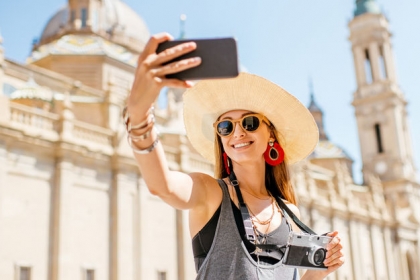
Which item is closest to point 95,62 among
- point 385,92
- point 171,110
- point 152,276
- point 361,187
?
point 171,110

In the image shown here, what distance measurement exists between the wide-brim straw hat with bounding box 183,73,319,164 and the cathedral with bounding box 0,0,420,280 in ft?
45.7

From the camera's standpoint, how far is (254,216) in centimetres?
266

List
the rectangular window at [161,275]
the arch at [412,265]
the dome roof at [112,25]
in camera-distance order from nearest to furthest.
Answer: the rectangular window at [161,275], the dome roof at [112,25], the arch at [412,265]

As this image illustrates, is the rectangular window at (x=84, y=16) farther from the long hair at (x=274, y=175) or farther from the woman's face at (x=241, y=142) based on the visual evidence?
the woman's face at (x=241, y=142)

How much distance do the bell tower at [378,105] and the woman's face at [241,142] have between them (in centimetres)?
4451

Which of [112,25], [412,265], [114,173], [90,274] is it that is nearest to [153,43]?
[90,274]

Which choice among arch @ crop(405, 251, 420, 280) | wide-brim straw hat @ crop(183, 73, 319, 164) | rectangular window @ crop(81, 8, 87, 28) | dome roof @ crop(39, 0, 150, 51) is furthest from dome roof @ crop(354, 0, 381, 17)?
wide-brim straw hat @ crop(183, 73, 319, 164)

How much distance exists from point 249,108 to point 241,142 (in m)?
0.20

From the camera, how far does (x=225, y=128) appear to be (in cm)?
280

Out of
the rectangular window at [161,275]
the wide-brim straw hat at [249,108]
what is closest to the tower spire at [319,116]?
the rectangular window at [161,275]

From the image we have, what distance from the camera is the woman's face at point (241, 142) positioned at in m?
2.79

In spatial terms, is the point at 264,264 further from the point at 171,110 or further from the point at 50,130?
the point at 171,110

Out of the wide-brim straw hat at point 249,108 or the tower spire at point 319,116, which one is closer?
the wide-brim straw hat at point 249,108

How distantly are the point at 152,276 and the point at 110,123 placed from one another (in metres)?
6.95
